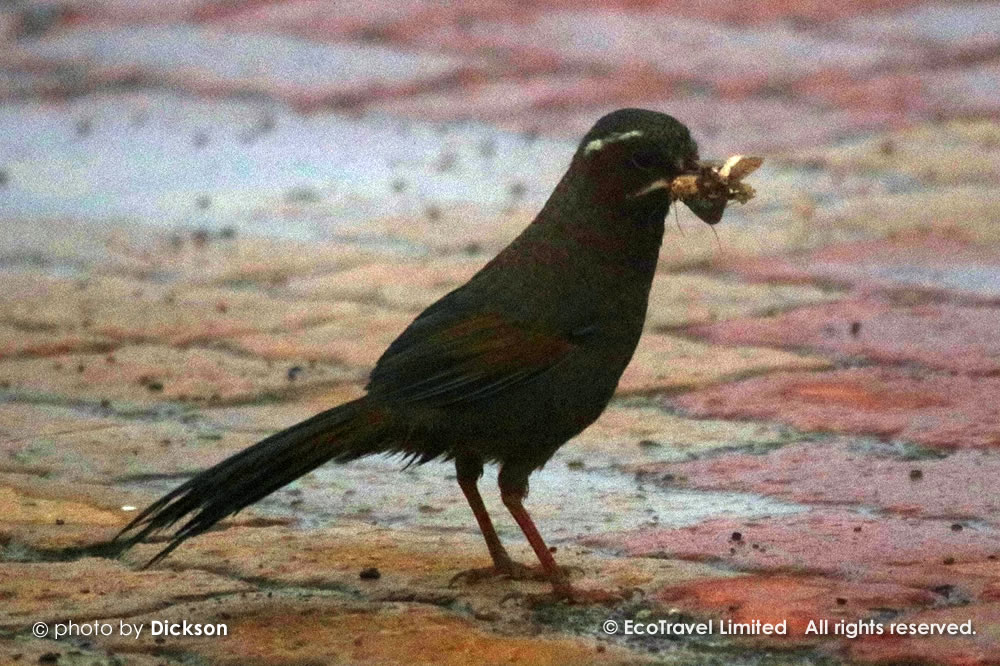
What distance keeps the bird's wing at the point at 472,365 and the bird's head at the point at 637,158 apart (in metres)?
0.27

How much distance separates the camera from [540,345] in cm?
359

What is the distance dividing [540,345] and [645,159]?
36 centimetres

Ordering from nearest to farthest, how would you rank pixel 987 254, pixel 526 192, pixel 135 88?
pixel 987 254
pixel 526 192
pixel 135 88

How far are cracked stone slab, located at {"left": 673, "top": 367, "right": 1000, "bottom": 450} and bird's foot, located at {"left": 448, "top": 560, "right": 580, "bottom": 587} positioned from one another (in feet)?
3.82

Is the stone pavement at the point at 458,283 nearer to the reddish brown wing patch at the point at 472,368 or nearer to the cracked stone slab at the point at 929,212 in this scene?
the cracked stone slab at the point at 929,212

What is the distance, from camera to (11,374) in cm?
525

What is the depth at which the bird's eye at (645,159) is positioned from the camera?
11.8 ft

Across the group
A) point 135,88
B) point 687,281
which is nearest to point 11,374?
point 687,281

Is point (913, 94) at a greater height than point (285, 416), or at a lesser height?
greater

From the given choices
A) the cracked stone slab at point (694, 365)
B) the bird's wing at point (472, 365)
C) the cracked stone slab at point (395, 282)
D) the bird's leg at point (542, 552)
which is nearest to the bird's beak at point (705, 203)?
the bird's wing at point (472, 365)

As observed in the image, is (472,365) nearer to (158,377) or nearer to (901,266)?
(158,377)

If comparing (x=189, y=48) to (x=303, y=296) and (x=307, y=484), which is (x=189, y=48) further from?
(x=307, y=484)

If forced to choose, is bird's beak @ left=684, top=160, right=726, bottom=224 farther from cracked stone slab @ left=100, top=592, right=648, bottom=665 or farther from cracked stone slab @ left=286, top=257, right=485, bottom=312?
cracked stone slab @ left=286, top=257, right=485, bottom=312

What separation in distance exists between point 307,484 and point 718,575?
3.53ft
